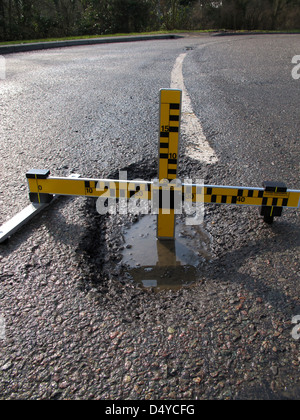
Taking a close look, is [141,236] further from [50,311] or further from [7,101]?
[7,101]

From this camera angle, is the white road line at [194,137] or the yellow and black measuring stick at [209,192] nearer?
the yellow and black measuring stick at [209,192]

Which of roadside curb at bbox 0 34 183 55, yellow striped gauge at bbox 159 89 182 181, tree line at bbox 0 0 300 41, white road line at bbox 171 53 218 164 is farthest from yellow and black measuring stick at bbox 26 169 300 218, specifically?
tree line at bbox 0 0 300 41

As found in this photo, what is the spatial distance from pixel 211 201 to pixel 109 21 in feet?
69.5

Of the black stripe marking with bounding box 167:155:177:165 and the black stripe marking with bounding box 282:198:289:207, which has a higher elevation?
the black stripe marking with bounding box 167:155:177:165

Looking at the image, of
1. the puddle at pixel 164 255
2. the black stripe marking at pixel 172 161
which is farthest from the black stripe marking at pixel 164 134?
the puddle at pixel 164 255

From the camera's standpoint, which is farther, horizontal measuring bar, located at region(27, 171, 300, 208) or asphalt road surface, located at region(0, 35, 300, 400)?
horizontal measuring bar, located at region(27, 171, 300, 208)

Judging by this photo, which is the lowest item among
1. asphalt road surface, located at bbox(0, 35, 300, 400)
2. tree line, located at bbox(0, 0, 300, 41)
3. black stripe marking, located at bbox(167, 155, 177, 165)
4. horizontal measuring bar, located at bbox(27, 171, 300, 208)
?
asphalt road surface, located at bbox(0, 35, 300, 400)

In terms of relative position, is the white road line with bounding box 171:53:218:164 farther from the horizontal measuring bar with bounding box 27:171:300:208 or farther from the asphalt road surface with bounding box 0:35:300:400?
the horizontal measuring bar with bounding box 27:171:300:208

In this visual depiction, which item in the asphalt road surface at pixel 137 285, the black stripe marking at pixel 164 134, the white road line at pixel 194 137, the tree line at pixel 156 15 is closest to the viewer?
the asphalt road surface at pixel 137 285

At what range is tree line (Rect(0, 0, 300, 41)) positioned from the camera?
63.1 feet

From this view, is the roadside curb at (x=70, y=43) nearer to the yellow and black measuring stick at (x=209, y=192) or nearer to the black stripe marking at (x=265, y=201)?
the yellow and black measuring stick at (x=209, y=192)

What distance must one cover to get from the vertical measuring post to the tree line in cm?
1858

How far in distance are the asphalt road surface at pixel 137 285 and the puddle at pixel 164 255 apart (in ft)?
0.13

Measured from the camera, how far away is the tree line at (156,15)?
19219 millimetres
